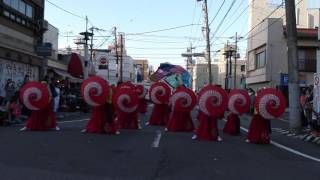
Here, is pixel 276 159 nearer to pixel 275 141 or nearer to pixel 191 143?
pixel 191 143

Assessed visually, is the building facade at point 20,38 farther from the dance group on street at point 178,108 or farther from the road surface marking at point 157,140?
the road surface marking at point 157,140

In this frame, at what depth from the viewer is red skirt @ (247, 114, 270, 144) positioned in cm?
1877

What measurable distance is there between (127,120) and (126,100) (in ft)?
2.79

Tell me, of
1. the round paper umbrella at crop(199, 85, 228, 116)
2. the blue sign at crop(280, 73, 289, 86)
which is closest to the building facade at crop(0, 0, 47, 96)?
the round paper umbrella at crop(199, 85, 228, 116)

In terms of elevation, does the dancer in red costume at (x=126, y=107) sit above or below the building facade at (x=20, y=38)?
below

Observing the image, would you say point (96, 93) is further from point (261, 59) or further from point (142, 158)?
point (261, 59)

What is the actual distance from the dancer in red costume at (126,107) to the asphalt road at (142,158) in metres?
2.96

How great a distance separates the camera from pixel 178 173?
11836 millimetres

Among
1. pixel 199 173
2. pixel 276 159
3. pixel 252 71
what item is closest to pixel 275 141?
pixel 276 159

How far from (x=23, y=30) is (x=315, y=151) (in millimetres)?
25117

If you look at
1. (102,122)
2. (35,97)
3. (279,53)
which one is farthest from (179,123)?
(279,53)

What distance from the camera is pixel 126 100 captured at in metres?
22.2

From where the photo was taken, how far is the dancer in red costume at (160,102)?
2494 centimetres

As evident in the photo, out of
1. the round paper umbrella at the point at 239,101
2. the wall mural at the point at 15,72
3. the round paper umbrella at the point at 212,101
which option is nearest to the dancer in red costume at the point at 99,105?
the round paper umbrella at the point at 212,101
